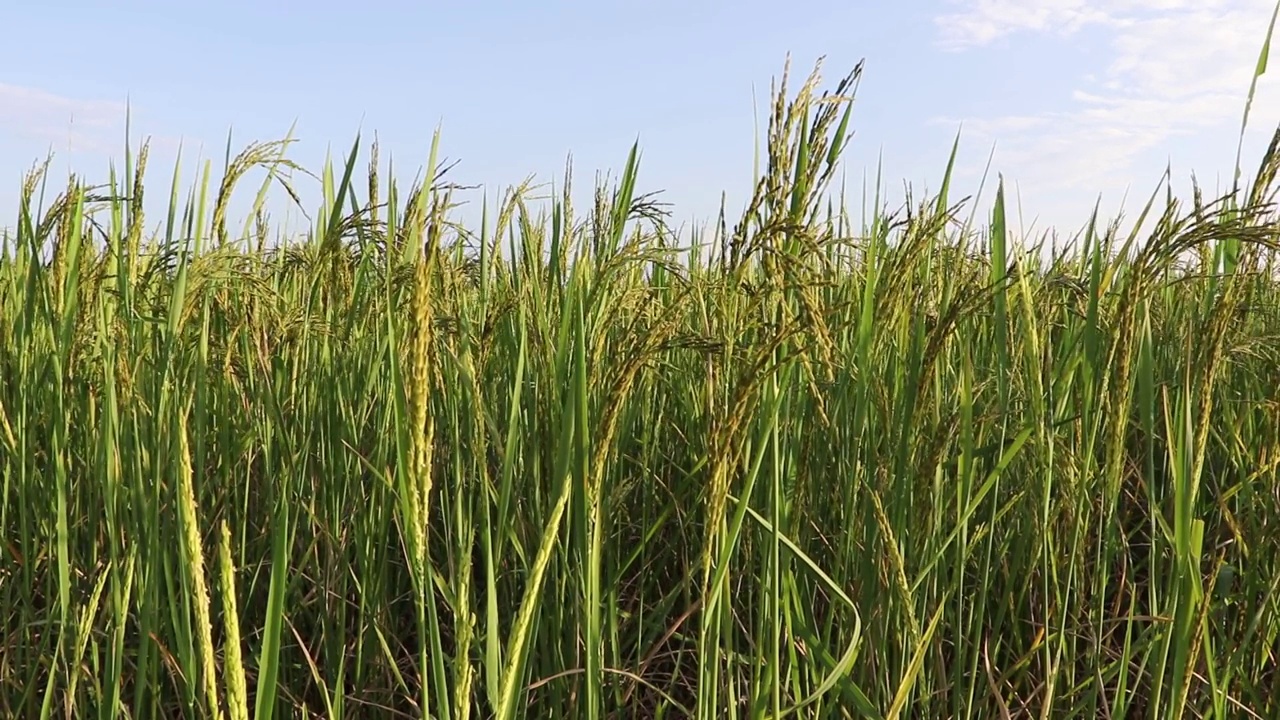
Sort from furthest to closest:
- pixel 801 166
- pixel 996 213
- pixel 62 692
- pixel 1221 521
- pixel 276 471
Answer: pixel 1221 521, pixel 276 471, pixel 62 692, pixel 996 213, pixel 801 166

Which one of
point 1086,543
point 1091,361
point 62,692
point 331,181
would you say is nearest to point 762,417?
point 1091,361

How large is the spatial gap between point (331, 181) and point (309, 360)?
0.39m

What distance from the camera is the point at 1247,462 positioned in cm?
200

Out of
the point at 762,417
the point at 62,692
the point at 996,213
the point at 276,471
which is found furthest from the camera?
the point at 276,471

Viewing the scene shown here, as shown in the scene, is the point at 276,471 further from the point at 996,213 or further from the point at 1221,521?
the point at 1221,521

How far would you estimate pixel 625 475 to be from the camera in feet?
6.73

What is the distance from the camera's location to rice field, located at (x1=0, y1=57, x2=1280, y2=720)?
3.40 ft

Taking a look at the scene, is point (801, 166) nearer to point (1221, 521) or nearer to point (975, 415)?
point (975, 415)

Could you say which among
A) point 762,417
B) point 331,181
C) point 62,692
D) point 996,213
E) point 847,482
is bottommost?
point 62,692

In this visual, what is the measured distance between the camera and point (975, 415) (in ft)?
6.08

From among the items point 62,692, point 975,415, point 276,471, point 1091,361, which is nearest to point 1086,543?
point 1091,361

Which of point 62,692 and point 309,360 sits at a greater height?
point 309,360

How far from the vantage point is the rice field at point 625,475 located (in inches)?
40.8

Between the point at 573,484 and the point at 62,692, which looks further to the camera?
the point at 62,692
